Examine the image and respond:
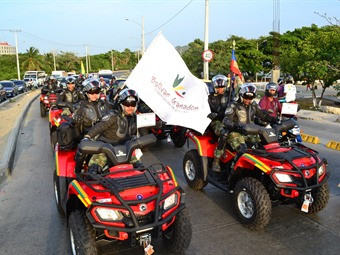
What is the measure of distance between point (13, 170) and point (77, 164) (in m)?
4.21

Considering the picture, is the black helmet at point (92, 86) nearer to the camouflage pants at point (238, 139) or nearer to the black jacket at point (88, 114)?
the black jacket at point (88, 114)

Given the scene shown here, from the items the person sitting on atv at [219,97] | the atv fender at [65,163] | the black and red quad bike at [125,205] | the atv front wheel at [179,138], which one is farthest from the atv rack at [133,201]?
the atv front wheel at [179,138]

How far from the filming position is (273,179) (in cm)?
457

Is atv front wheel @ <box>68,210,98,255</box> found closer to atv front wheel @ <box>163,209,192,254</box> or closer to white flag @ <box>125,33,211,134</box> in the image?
atv front wheel @ <box>163,209,192,254</box>

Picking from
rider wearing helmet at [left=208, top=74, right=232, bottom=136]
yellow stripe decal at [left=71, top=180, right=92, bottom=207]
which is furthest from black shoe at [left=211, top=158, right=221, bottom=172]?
yellow stripe decal at [left=71, top=180, right=92, bottom=207]

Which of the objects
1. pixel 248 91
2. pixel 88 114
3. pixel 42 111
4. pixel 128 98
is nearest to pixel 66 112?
pixel 88 114

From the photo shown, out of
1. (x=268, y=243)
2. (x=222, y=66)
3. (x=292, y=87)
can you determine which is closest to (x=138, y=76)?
(x=268, y=243)

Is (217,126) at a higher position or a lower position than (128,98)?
lower

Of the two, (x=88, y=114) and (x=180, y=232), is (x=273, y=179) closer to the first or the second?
(x=180, y=232)

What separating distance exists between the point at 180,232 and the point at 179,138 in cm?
636

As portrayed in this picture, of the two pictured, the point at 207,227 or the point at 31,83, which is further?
the point at 31,83

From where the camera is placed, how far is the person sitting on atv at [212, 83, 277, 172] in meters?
5.54

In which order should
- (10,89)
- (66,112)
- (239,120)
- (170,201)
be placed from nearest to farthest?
1. (170,201)
2. (239,120)
3. (66,112)
4. (10,89)

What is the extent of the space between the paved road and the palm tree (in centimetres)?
6915
